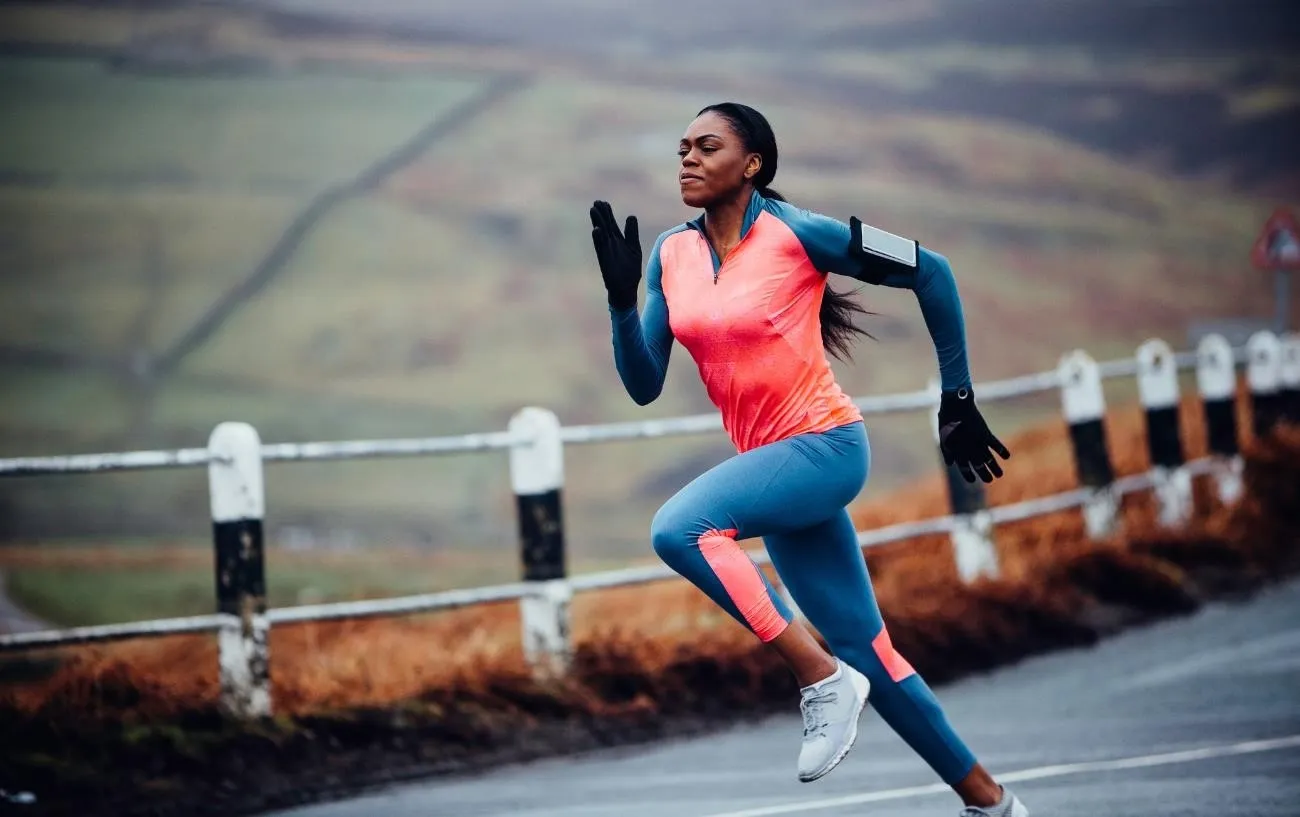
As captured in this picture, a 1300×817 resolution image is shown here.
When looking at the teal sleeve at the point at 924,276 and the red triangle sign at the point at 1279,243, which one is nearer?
the teal sleeve at the point at 924,276

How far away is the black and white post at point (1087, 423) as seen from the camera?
11.1m

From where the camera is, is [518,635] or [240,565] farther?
[518,635]

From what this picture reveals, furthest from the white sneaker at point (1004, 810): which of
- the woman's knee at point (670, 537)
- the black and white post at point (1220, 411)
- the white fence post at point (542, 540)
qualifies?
the black and white post at point (1220, 411)

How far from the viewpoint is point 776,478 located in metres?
4.64

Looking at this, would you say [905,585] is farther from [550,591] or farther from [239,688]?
[239,688]

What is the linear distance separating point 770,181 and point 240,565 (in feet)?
10.6

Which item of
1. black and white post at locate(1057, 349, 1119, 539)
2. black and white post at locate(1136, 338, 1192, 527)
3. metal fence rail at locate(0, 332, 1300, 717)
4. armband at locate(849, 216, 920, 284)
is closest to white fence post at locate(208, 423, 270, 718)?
metal fence rail at locate(0, 332, 1300, 717)

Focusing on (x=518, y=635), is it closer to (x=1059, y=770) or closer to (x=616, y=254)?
(x=1059, y=770)

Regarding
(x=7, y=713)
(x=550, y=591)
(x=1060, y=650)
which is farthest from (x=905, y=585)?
(x=7, y=713)

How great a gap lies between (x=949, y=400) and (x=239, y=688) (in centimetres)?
347

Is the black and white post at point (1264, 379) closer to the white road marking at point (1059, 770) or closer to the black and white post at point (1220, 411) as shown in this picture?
the black and white post at point (1220, 411)

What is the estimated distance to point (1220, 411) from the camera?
12852 mm

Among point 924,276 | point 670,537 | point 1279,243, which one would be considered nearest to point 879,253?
point 924,276

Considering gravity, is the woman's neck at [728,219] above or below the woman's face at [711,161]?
below
